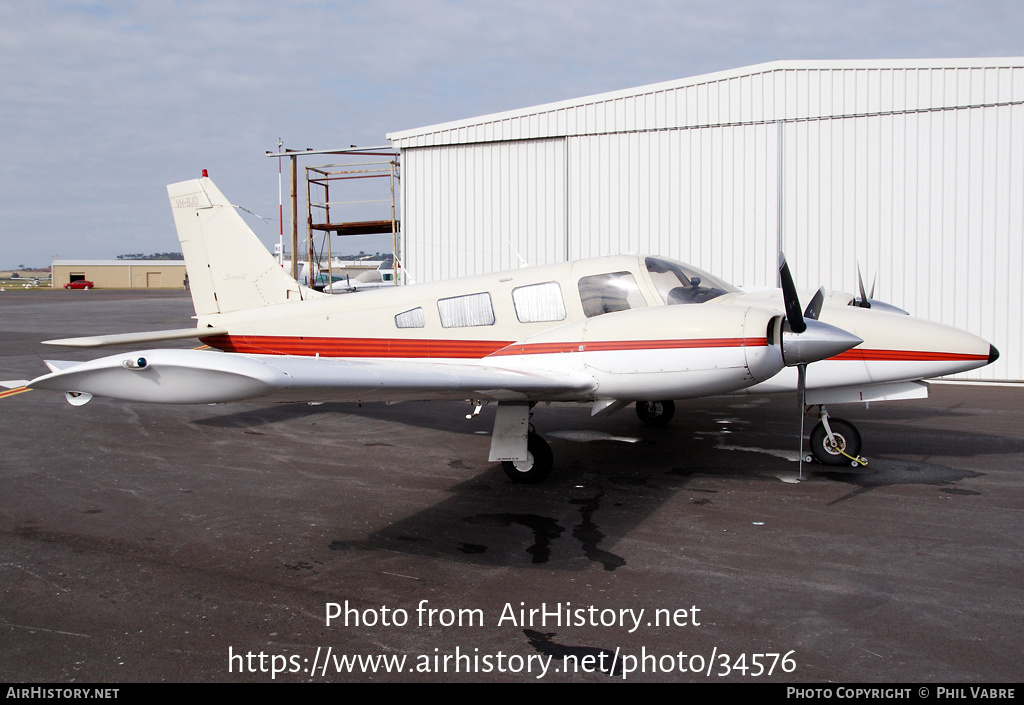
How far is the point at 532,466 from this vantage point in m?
7.67

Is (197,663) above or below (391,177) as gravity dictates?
below

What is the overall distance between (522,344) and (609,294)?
1.18 metres

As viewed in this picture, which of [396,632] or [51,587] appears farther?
[51,587]

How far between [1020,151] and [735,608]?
47.2ft

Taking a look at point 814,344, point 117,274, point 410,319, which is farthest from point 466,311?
point 117,274

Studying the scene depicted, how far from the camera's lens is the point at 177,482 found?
Result: 7.82 m

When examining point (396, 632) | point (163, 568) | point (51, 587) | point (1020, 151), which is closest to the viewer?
point (396, 632)

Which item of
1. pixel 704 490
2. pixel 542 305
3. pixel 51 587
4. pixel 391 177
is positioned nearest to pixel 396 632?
pixel 51 587

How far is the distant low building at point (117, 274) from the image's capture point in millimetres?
103125

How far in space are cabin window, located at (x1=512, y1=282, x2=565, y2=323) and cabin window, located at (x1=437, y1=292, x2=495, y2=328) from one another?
0.37m

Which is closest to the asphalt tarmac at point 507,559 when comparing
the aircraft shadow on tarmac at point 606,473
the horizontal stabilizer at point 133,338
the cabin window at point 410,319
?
the aircraft shadow on tarmac at point 606,473

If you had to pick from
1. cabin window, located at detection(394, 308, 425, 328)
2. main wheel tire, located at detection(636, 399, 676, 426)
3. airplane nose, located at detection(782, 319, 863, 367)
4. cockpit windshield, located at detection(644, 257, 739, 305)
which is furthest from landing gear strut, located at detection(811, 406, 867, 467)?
cabin window, located at detection(394, 308, 425, 328)

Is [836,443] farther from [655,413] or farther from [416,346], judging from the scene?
[416,346]

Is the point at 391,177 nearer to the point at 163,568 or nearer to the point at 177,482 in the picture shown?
the point at 177,482
